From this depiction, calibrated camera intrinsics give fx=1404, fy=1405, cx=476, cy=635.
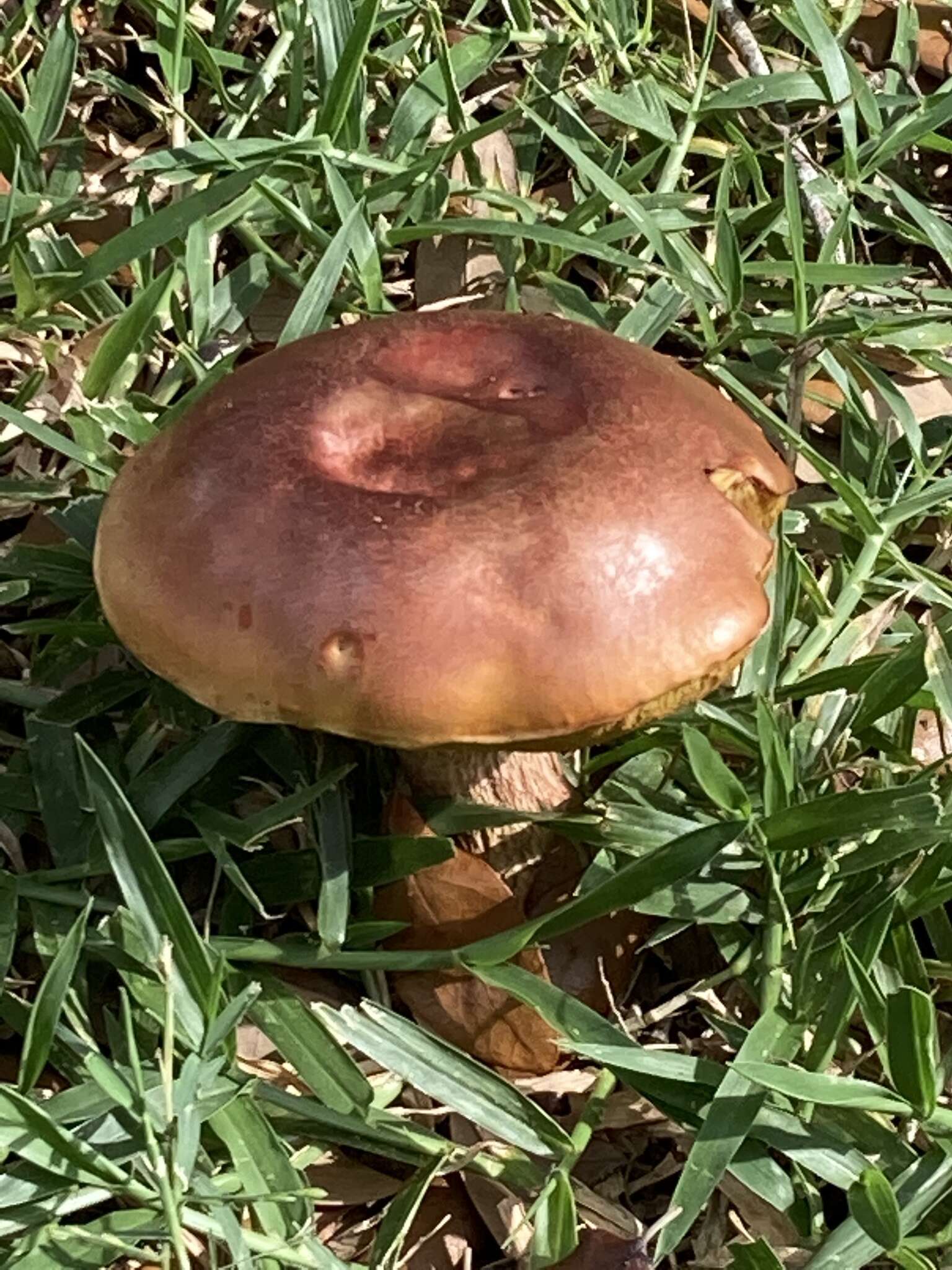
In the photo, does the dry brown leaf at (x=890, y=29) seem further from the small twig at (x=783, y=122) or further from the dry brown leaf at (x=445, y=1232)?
the dry brown leaf at (x=445, y=1232)

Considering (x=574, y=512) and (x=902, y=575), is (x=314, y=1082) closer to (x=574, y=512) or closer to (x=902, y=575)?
(x=574, y=512)

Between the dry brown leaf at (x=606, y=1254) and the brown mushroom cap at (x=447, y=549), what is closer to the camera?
the brown mushroom cap at (x=447, y=549)

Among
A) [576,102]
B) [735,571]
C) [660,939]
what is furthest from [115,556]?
[576,102]

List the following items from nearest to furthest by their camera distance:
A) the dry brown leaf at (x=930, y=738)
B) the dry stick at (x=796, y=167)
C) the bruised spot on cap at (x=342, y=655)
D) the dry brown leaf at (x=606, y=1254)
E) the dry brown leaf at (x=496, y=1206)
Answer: the bruised spot on cap at (x=342, y=655) → the dry brown leaf at (x=606, y=1254) → the dry brown leaf at (x=496, y=1206) → the dry brown leaf at (x=930, y=738) → the dry stick at (x=796, y=167)

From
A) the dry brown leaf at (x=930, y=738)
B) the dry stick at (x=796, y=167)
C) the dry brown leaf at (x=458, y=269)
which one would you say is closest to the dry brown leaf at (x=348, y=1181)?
the dry brown leaf at (x=930, y=738)

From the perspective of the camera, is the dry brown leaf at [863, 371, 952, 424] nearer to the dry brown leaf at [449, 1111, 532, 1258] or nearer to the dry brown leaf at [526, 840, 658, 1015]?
the dry brown leaf at [526, 840, 658, 1015]

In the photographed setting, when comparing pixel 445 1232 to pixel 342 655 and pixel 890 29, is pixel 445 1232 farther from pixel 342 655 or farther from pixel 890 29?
pixel 890 29
